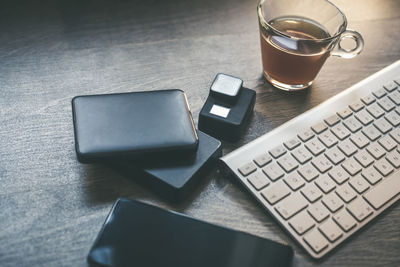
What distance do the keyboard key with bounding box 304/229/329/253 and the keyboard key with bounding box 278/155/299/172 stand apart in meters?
0.09

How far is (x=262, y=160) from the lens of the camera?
20.4 inches

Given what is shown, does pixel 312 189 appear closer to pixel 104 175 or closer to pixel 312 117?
pixel 312 117

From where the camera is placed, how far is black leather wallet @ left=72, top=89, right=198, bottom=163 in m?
0.48

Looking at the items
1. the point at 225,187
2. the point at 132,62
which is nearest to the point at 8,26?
the point at 132,62

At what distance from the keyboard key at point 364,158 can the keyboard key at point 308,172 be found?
6 centimetres

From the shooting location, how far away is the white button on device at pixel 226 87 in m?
0.55

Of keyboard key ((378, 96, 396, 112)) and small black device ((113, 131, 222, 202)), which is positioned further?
keyboard key ((378, 96, 396, 112))

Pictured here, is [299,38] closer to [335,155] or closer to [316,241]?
[335,155]

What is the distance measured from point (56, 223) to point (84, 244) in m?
0.04

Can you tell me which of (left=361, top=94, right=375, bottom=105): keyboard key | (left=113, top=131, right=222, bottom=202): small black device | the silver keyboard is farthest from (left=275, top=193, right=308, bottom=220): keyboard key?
(left=361, top=94, right=375, bottom=105): keyboard key

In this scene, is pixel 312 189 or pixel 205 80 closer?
pixel 312 189

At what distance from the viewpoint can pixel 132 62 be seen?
0.66 meters

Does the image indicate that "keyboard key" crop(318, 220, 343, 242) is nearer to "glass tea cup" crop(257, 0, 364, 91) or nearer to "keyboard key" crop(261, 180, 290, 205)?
"keyboard key" crop(261, 180, 290, 205)

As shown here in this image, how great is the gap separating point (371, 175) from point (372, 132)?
0.24 ft
